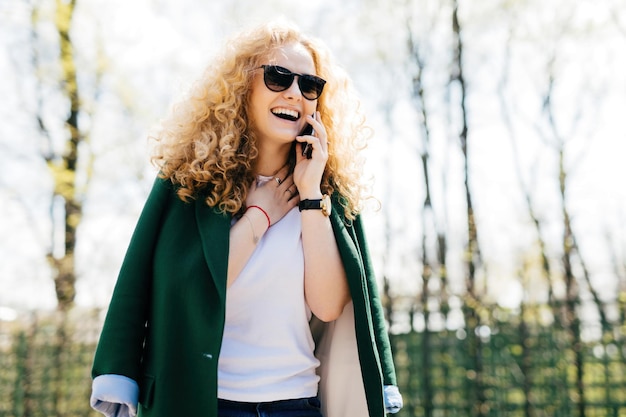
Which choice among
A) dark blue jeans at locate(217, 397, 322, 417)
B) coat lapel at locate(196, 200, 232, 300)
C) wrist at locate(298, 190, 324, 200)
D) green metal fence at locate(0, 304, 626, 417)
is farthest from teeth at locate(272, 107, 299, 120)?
green metal fence at locate(0, 304, 626, 417)

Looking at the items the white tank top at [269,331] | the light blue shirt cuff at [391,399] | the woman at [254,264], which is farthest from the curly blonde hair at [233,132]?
the light blue shirt cuff at [391,399]

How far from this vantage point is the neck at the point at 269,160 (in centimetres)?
234

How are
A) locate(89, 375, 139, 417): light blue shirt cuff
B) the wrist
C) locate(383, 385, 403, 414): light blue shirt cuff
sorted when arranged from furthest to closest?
the wrist, locate(383, 385, 403, 414): light blue shirt cuff, locate(89, 375, 139, 417): light blue shirt cuff

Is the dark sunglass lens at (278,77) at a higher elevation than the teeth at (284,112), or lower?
higher

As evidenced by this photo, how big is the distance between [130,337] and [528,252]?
12202mm

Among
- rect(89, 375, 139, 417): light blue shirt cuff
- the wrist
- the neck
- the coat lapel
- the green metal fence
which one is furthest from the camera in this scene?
the green metal fence

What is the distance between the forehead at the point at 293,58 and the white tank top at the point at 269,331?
0.57 m

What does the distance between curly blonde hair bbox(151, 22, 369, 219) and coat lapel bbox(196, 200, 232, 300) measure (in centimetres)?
3

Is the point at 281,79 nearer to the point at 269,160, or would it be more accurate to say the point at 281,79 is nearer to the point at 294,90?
the point at 294,90

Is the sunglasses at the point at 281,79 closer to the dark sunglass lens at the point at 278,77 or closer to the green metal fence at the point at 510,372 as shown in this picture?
the dark sunglass lens at the point at 278,77

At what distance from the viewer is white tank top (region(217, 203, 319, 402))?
6.46ft

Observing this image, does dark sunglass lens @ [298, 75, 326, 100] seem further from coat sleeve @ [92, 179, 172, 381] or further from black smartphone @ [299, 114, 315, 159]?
coat sleeve @ [92, 179, 172, 381]

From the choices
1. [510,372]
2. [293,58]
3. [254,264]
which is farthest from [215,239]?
[510,372]

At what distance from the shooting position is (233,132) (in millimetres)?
2260
